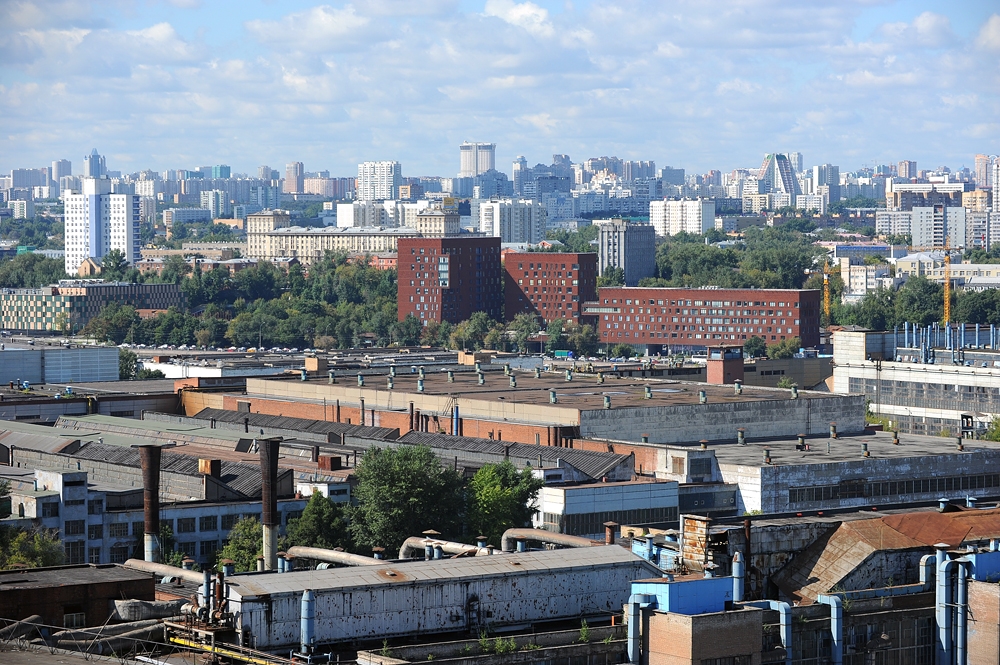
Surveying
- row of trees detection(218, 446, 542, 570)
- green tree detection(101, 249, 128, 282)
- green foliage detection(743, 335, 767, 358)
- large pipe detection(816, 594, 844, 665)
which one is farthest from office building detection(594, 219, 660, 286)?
Answer: large pipe detection(816, 594, 844, 665)

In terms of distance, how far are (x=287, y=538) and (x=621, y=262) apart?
15405 cm

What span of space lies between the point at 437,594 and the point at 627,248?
168m

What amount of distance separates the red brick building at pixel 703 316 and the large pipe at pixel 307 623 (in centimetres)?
11556

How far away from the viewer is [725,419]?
5866 cm

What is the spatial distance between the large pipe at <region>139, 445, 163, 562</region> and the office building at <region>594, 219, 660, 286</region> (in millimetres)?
153344

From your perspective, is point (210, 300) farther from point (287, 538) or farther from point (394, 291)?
point (287, 538)

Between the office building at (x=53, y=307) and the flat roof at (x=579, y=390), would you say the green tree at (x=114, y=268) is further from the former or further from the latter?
the flat roof at (x=579, y=390)

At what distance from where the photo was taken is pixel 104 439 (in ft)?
186

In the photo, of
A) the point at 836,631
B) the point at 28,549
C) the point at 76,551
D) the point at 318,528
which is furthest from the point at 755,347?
the point at 836,631

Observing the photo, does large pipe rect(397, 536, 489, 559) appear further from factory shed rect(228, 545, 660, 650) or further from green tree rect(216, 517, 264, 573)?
green tree rect(216, 517, 264, 573)

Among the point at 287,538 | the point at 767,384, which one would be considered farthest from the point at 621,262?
the point at 287,538

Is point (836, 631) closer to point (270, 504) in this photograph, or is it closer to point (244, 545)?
point (270, 504)

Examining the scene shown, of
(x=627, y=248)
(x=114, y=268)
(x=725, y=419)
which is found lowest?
(x=725, y=419)

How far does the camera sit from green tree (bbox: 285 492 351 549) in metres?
43.2
